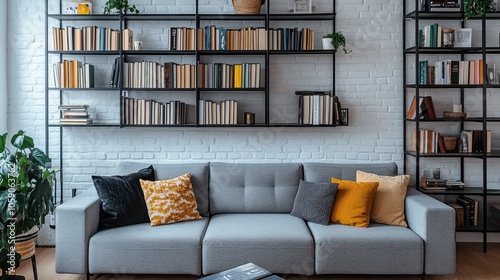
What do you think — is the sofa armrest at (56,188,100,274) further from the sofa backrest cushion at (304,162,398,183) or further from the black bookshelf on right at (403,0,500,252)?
the black bookshelf on right at (403,0,500,252)

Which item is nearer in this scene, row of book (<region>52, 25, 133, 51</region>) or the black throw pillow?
the black throw pillow

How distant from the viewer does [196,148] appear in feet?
14.5

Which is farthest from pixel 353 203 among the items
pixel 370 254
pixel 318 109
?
pixel 318 109

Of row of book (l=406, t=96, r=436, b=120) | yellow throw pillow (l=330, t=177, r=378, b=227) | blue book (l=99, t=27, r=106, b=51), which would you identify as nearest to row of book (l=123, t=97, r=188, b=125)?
blue book (l=99, t=27, r=106, b=51)

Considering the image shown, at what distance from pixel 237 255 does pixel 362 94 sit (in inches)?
77.1

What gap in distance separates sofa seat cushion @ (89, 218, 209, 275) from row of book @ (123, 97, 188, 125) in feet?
3.78

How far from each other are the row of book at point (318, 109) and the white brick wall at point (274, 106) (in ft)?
0.75

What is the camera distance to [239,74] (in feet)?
13.7

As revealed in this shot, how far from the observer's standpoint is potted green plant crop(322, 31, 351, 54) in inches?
162

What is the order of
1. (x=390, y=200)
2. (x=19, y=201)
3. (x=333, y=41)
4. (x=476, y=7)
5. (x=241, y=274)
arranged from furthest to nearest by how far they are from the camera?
1. (x=333, y=41)
2. (x=476, y=7)
3. (x=390, y=200)
4. (x=19, y=201)
5. (x=241, y=274)

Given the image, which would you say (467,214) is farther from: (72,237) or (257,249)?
(72,237)

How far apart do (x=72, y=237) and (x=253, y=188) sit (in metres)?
1.45

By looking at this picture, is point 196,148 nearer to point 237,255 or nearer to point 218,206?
point 218,206

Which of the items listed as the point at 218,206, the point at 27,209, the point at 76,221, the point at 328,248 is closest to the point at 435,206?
the point at 328,248
